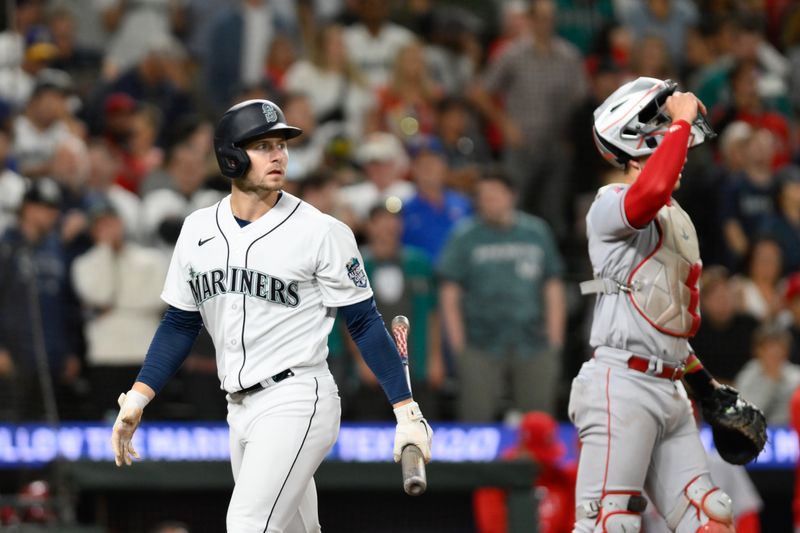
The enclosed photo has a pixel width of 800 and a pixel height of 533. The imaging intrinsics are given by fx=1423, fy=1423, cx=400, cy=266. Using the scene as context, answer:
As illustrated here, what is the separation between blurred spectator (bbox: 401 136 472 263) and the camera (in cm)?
1067

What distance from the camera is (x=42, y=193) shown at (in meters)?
9.60

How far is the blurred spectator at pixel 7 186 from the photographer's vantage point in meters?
9.30

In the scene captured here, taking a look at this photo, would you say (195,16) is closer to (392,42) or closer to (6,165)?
(392,42)

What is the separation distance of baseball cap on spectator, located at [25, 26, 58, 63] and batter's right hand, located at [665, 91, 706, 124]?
761cm

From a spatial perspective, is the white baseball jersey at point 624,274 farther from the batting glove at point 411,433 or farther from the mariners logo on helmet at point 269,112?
the mariners logo on helmet at point 269,112

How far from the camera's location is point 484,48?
13828mm

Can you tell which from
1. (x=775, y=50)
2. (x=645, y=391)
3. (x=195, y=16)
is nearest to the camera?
(x=645, y=391)

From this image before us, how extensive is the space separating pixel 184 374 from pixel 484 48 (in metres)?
5.41

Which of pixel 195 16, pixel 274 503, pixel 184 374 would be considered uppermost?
pixel 195 16

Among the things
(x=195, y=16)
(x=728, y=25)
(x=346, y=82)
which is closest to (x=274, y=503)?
(x=346, y=82)

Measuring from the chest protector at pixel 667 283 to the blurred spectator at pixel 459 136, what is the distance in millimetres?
6359

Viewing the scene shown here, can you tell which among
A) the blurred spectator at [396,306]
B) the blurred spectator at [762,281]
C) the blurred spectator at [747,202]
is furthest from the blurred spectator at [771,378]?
the blurred spectator at [396,306]

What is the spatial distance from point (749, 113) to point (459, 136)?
8.57ft

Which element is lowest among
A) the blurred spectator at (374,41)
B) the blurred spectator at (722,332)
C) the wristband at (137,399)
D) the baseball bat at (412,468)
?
the blurred spectator at (722,332)
